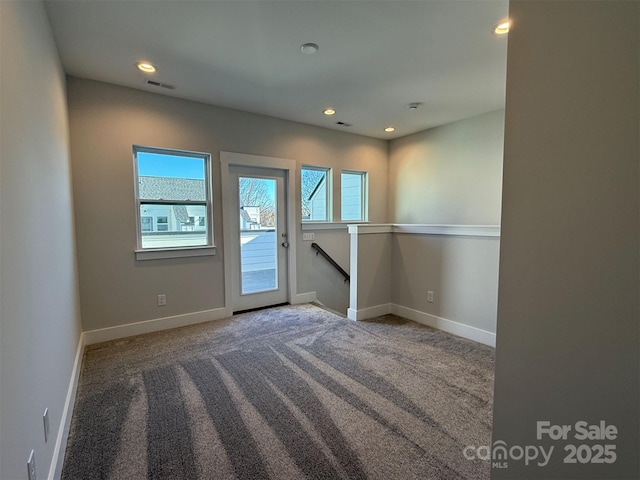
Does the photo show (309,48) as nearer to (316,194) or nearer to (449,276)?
(316,194)

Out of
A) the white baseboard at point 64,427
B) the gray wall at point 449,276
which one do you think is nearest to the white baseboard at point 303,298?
the gray wall at point 449,276

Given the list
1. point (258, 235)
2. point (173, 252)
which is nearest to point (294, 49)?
point (258, 235)

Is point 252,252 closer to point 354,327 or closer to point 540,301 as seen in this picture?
point 354,327

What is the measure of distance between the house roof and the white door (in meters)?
0.40

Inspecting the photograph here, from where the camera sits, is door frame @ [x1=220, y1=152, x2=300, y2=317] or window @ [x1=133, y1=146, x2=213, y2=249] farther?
door frame @ [x1=220, y1=152, x2=300, y2=317]

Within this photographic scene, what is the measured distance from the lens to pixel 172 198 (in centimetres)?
354

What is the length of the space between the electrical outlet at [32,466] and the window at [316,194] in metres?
3.74

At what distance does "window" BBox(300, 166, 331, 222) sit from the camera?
4.65 meters

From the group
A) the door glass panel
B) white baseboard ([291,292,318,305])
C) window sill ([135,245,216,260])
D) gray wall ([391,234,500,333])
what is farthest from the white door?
gray wall ([391,234,500,333])

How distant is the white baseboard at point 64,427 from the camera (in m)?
1.45

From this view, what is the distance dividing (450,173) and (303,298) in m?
2.86

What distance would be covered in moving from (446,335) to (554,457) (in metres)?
2.54

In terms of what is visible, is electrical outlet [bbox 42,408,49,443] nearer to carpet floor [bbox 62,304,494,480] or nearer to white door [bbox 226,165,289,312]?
carpet floor [bbox 62,304,494,480]

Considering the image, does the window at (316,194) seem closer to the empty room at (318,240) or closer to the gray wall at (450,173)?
the empty room at (318,240)
